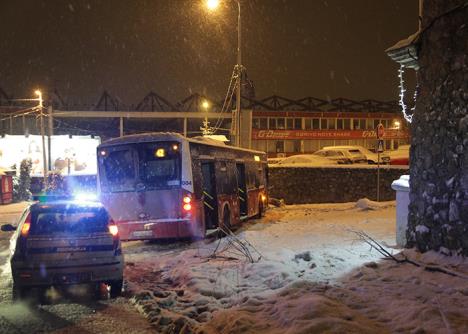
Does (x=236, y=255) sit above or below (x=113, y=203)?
below

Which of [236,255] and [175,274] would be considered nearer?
[175,274]

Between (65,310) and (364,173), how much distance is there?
2510 cm

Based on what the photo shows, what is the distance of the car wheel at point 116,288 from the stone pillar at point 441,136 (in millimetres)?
5066

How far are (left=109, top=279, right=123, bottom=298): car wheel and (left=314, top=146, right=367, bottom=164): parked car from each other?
114 feet

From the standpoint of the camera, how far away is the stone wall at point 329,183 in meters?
30.4

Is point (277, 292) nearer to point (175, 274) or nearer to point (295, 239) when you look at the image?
point (175, 274)

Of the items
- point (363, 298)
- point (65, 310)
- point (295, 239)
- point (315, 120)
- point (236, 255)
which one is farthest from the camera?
point (315, 120)

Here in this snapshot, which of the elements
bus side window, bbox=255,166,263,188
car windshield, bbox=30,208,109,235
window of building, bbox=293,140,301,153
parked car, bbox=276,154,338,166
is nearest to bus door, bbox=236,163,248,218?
bus side window, bbox=255,166,263,188

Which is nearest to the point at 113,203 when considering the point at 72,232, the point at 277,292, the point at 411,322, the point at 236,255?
the point at 236,255

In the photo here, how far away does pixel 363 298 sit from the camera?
693 cm

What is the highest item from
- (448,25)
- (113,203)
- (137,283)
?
(448,25)

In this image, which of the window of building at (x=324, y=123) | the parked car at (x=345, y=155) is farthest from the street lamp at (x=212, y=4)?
the window of building at (x=324, y=123)

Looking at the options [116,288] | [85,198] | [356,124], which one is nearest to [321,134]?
[356,124]

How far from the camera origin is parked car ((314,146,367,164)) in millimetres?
41969
